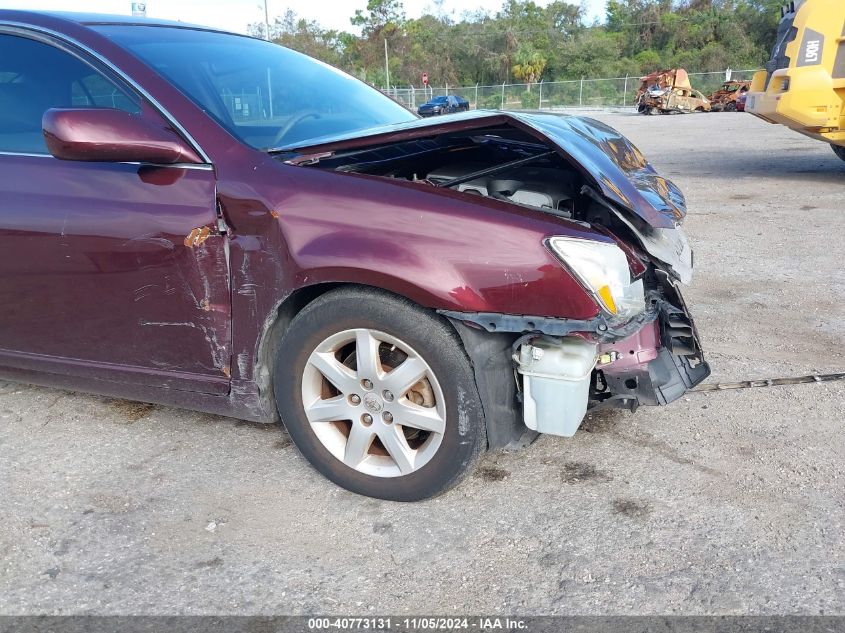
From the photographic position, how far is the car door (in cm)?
250

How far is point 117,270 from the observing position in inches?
103

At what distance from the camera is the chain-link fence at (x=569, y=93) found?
135 feet

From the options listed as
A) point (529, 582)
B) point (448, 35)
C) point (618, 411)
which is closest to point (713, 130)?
point (618, 411)

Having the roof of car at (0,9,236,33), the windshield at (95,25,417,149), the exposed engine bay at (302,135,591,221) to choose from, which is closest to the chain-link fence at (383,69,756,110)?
the windshield at (95,25,417,149)

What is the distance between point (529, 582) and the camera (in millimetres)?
2105

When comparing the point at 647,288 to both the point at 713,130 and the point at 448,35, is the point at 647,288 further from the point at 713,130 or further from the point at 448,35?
the point at 448,35

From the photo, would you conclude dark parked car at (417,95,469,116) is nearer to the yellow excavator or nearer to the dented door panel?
the dented door panel

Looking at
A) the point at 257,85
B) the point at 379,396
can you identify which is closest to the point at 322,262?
the point at 379,396

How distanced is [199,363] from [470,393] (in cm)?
107

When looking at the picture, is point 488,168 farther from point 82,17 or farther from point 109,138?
point 82,17

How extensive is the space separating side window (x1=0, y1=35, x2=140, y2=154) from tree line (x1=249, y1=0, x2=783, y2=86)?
52681mm

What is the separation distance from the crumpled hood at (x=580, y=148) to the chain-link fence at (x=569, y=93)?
3878 centimetres

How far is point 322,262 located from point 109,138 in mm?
849

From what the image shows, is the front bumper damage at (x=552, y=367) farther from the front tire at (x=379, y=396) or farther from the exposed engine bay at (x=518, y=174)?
the exposed engine bay at (x=518, y=174)
